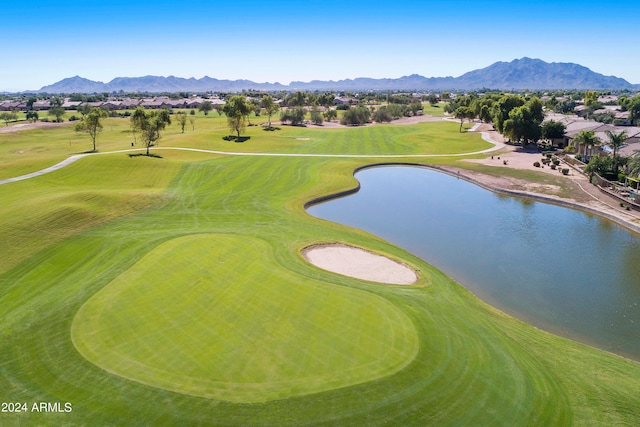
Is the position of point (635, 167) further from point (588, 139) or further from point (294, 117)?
point (294, 117)

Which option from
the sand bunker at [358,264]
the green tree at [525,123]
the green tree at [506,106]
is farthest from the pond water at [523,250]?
the green tree at [506,106]

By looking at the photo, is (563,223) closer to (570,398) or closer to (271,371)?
(570,398)

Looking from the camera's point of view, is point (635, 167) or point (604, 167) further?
point (604, 167)

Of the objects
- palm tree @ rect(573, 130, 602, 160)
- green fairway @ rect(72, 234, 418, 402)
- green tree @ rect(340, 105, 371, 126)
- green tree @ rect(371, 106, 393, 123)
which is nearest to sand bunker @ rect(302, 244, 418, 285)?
green fairway @ rect(72, 234, 418, 402)

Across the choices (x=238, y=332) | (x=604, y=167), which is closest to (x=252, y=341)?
(x=238, y=332)

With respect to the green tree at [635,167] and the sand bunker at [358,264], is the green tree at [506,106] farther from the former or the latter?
the sand bunker at [358,264]

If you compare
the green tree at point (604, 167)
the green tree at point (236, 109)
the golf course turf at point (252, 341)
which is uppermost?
the green tree at point (236, 109)
